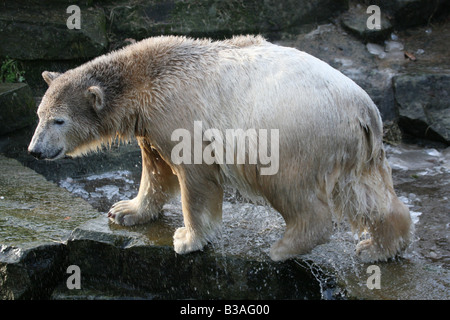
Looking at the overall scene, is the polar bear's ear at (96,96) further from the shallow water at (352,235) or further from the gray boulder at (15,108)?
the gray boulder at (15,108)

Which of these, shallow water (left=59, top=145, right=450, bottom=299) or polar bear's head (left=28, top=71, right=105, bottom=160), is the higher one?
polar bear's head (left=28, top=71, right=105, bottom=160)

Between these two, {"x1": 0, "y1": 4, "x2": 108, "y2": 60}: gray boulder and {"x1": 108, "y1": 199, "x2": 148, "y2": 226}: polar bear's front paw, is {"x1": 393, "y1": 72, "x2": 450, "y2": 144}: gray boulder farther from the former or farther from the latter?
{"x1": 108, "y1": 199, "x2": 148, "y2": 226}: polar bear's front paw

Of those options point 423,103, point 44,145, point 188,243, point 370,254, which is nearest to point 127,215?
point 188,243

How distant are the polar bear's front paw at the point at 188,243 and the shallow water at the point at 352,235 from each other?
0.17 metres

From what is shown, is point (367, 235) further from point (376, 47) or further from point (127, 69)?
point (376, 47)

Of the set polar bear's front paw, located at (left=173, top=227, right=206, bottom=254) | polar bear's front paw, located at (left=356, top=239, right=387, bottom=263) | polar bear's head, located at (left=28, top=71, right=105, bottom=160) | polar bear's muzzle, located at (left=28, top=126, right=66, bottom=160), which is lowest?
polar bear's front paw, located at (left=356, top=239, right=387, bottom=263)

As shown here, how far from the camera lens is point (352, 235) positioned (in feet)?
16.6

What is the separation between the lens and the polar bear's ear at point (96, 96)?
469cm

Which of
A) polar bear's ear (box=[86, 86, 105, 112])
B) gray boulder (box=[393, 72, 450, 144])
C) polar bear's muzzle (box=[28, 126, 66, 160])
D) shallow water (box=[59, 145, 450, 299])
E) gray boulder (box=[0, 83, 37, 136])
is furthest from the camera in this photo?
gray boulder (box=[393, 72, 450, 144])

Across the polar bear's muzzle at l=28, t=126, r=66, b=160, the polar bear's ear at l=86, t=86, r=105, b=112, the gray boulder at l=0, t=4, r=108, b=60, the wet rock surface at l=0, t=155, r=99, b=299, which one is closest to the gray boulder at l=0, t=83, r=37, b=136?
the gray boulder at l=0, t=4, r=108, b=60

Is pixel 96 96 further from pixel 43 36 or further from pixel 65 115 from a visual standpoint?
pixel 43 36

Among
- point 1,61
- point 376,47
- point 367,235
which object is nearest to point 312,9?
point 376,47

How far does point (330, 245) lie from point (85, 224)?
92.7 inches

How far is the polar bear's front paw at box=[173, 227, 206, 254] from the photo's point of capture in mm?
4789
